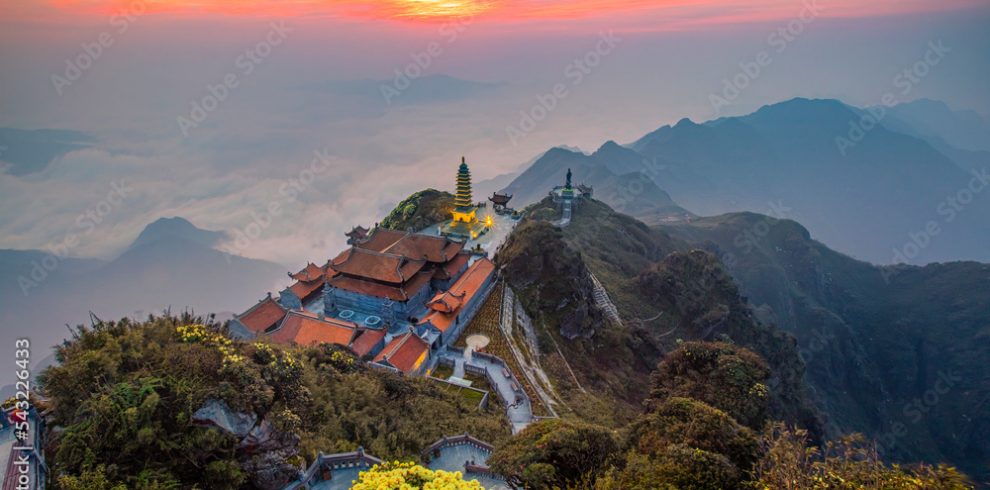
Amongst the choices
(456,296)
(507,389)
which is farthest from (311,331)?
(507,389)

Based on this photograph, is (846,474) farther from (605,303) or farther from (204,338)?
(605,303)

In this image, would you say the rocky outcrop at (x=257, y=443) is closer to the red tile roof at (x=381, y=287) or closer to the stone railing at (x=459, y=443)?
the stone railing at (x=459, y=443)

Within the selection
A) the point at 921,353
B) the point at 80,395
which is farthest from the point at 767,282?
the point at 80,395

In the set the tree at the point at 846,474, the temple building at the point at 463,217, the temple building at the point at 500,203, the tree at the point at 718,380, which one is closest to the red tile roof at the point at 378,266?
the temple building at the point at 463,217

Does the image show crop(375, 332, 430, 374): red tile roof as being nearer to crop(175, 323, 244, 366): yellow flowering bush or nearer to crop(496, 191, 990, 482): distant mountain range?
crop(496, 191, 990, 482): distant mountain range

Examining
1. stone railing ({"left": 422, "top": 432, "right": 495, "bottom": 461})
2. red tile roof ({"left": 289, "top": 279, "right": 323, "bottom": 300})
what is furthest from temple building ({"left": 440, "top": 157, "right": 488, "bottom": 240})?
stone railing ({"left": 422, "top": 432, "right": 495, "bottom": 461})

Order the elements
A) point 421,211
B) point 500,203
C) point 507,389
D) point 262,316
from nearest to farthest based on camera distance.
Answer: point 507,389 < point 262,316 < point 421,211 < point 500,203
